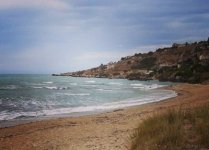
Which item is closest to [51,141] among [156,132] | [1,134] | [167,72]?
[1,134]

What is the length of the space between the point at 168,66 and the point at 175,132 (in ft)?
330

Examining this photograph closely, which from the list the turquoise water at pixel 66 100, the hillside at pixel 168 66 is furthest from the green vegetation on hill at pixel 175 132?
the hillside at pixel 168 66

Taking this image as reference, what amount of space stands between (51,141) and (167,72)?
8633 cm

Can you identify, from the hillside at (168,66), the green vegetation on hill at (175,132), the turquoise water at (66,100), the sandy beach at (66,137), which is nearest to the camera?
the green vegetation on hill at (175,132)

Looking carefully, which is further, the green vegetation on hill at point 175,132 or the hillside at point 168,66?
the hillside at point 168,66

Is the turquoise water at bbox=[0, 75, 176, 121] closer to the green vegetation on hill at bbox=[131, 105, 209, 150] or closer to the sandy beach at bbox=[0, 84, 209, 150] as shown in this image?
the sandy beach at bbox=[0, 84, 209, 150]

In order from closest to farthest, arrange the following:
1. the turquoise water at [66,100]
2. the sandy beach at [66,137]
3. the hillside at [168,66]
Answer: the sandy beach at [66,137] < the turquoise water at [66,100] < the hillside at [168,66]

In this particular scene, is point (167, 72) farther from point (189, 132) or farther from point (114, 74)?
point (189, 132)

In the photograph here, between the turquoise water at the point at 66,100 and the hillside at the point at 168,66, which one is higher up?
the hillside at the point at 168,66

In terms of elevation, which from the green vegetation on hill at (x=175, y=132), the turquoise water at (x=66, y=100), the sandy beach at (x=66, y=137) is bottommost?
the turquoise water at (x=66, y=100)

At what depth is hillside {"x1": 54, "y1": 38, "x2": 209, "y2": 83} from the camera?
79.1 metres

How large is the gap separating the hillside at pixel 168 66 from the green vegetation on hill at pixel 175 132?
59.3 metres

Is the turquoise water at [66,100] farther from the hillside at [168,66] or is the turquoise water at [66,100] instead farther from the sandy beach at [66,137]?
the hillside at [168,66]

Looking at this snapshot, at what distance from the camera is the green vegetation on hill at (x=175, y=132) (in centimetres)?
771
